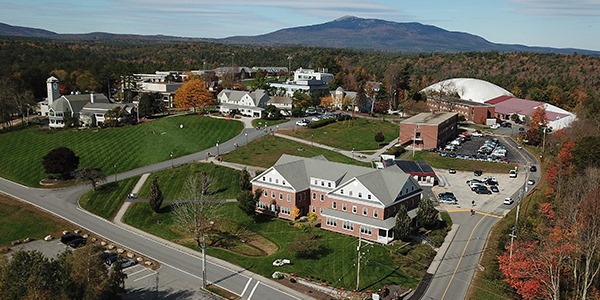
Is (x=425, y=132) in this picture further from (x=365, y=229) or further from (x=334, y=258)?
(x=334, y=258)

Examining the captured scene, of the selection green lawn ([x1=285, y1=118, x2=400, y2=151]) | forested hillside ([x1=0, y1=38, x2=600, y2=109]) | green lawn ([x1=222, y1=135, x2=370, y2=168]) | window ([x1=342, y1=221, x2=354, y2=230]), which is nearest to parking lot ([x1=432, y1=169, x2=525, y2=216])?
green lawn ([x1=222, y1=135, x2=370, y2=168])

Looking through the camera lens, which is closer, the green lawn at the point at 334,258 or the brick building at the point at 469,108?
the green lawn at the point at 334,258

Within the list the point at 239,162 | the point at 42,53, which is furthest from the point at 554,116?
the point at 42,53

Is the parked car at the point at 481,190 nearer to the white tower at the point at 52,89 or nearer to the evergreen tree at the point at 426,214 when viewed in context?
the evergreen tree at the point at 426,214

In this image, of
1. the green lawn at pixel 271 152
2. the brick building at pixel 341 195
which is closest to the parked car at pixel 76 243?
the brick building at pixel 341 195

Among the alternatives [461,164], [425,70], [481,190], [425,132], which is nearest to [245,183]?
[481,190]

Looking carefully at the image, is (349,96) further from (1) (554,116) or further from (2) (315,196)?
(2) (315,196)

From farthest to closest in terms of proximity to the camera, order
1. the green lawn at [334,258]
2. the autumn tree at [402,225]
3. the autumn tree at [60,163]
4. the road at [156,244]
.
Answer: the autumn tree at [60,163], the autumn tree at [402,225], the green lawn at [334,258], the road at [156,244]
